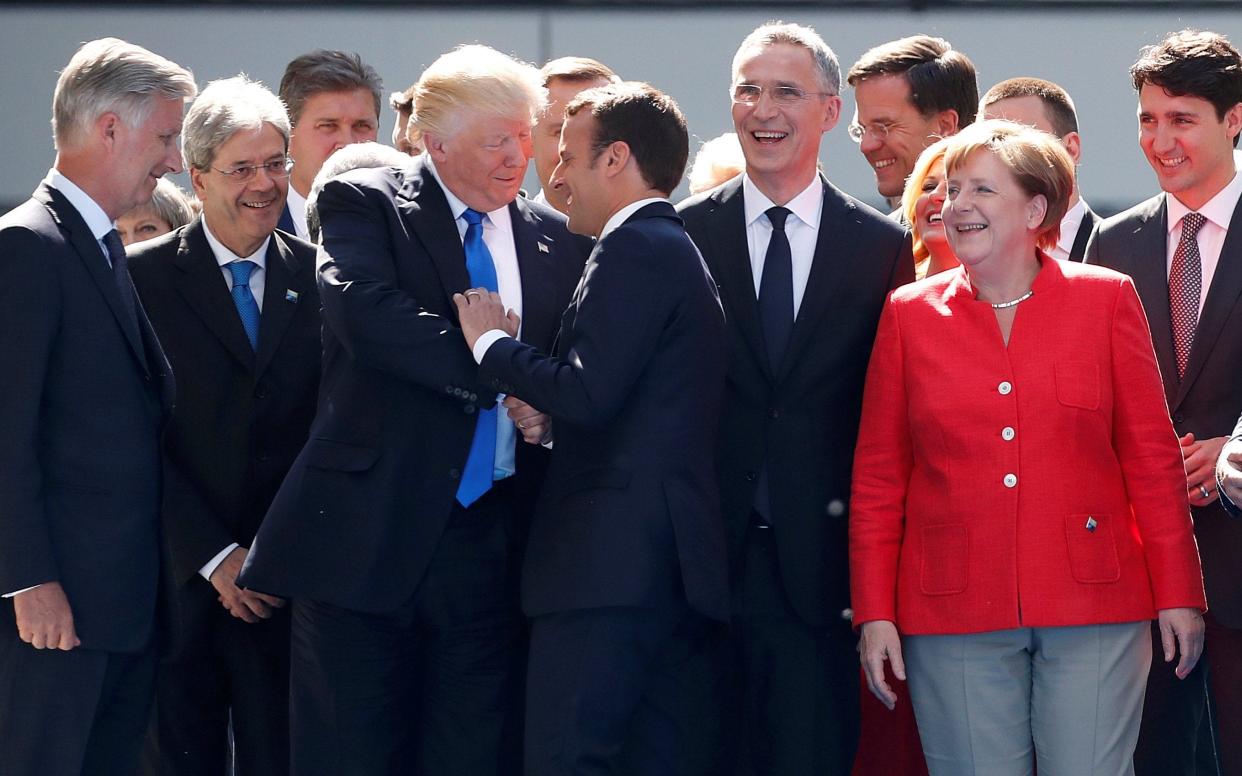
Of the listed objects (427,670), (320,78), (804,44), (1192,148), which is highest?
(320,78)

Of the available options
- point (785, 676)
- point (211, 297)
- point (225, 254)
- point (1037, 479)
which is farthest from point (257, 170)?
point (1037, 479)

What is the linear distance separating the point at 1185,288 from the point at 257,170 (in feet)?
7.24

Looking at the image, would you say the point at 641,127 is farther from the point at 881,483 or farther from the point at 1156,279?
the point at 1156,279

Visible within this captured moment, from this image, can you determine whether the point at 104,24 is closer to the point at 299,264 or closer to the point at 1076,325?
the point at 299,264

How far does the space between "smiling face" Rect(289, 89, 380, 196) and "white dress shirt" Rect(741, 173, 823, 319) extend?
5.79 ft

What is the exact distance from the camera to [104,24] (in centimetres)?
648

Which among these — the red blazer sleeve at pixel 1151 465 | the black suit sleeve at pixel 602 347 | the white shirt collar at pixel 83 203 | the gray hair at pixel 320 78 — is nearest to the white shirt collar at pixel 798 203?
the black suit sleeve at pixel 602 347

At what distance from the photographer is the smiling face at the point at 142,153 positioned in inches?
123

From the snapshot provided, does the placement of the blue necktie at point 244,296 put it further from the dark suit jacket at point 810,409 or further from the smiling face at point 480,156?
the dark suit jacket at point 810,409

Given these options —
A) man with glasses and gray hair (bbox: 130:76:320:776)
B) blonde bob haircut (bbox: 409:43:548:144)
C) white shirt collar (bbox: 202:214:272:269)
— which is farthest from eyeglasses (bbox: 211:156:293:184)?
blonde bob haircut (bbox: 409:43:548:144)

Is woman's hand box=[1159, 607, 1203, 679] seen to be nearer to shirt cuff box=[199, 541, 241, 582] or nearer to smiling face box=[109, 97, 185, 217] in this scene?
shirt cuff box=[199, 541, 241, 582]

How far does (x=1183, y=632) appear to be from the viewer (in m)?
3.03

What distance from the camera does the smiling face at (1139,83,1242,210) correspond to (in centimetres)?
371

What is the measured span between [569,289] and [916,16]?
3.53m
